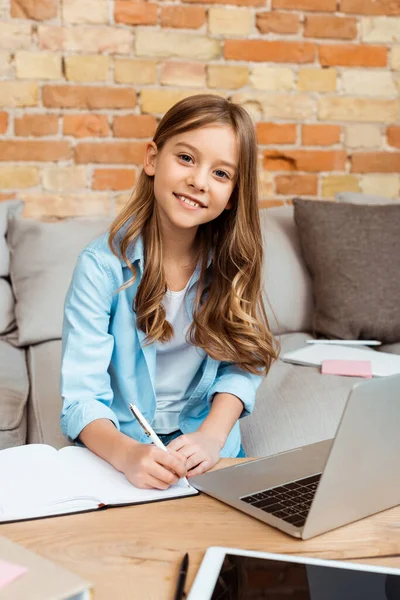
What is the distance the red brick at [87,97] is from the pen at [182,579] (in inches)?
81.2

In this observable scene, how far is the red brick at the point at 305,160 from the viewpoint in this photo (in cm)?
275

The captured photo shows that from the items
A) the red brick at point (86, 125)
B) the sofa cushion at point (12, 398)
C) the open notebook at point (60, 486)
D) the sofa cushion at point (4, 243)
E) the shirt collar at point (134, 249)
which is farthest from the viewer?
the red brick at point (86, 125)

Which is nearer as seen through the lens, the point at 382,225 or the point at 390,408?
the point at 390,408

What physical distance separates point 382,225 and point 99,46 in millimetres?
1131

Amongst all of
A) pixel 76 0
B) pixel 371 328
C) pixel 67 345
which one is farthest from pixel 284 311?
pixel 76 0

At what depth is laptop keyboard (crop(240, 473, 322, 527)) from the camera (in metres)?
0.84

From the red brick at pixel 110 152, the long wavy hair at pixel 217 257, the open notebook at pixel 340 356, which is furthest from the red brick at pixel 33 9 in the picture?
the open notebook at pixel 340 356

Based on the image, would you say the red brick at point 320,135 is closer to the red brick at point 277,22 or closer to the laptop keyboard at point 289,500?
the red brick at point 277,22

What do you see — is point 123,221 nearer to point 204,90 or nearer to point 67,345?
point 67,345

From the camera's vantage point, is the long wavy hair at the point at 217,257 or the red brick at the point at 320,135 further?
the red brick at the point at 320,135

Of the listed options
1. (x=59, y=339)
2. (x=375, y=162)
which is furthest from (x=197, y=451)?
(x=375, y=162)

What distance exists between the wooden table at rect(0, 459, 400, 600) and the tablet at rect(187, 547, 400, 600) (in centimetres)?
3

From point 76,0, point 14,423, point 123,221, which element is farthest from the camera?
point 76,0

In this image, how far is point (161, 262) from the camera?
53.1 inches
